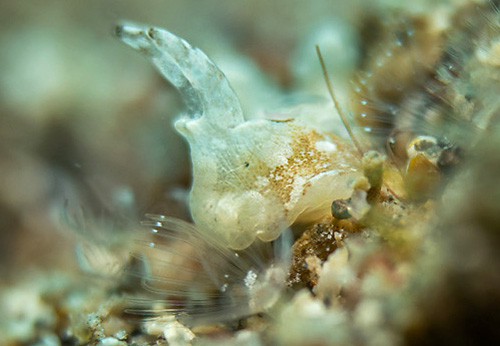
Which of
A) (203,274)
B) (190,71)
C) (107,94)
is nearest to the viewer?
(203,274)

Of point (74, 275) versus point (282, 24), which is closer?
point (74, 275)

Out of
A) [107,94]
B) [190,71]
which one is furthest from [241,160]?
[107,94]

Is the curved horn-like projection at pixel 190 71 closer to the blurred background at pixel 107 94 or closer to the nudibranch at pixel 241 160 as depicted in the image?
the nudibranch at pixel 241 160

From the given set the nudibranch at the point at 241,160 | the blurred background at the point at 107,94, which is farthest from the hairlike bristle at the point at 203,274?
the blurred background at the point at 107,94

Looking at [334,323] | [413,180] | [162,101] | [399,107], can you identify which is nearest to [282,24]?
[162,101]

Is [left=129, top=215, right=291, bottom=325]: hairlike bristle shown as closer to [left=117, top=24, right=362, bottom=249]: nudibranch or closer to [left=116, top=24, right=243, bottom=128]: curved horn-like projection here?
[left=117, top=24, right=362, bottom=249]: nudibranch

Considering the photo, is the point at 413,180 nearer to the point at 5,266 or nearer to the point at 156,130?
the point at 156,130

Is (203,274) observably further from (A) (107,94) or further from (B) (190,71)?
(A) (107,94)
